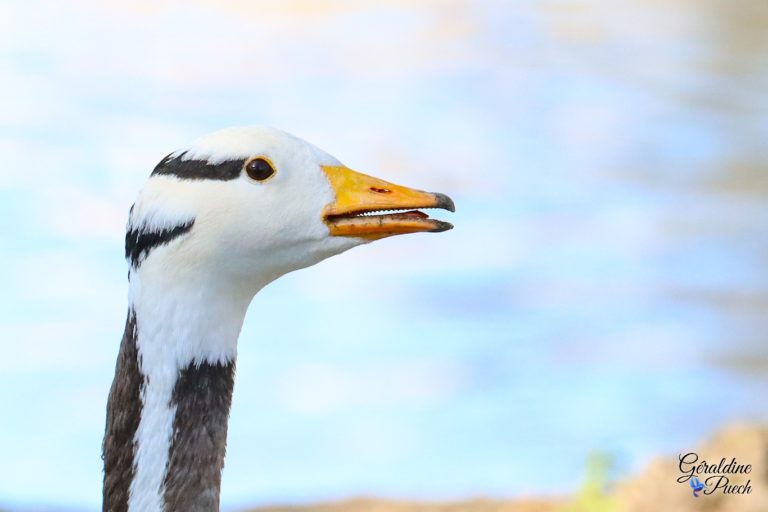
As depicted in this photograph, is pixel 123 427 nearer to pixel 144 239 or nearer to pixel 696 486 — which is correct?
pixel 144 239

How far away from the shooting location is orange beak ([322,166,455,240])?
12.0ft

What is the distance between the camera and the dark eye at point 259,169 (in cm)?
362

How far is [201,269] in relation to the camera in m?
3.59

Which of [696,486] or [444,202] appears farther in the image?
[696,486]

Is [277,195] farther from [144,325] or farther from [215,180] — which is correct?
[144,325]

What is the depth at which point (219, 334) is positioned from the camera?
362cm

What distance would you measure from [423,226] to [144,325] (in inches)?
36.4

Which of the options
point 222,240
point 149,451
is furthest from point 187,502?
point 222,240

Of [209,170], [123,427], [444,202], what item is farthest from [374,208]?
[123,427]

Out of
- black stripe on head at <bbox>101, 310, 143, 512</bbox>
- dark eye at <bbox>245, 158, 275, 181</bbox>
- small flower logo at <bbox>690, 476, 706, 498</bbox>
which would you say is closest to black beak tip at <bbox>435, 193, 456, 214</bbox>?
dark eye at <bbox>245, 158, 275, 181</bbox>

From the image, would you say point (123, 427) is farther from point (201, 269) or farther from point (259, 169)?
point (259, 169)

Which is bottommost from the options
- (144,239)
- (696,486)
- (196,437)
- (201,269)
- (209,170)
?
(196,437)

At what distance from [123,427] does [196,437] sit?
9.0 inches

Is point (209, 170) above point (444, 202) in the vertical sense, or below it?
above
